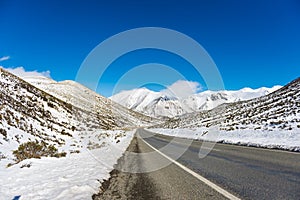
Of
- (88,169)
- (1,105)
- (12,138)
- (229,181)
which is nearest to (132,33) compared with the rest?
(1,105)

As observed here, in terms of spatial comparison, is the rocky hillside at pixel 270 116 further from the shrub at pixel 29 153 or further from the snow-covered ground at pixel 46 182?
the snow-covered ground at pixel 46 182

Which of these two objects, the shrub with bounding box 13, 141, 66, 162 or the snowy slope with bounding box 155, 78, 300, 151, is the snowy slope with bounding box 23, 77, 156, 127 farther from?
the shrub with bounding box 13, 141, 66, 162

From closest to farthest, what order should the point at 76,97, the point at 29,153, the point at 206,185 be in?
the point at 206,185
the point at 29,153
the point at 76,97

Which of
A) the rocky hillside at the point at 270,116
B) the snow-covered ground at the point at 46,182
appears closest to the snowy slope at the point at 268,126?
the rocky hillside at the point at 270,116

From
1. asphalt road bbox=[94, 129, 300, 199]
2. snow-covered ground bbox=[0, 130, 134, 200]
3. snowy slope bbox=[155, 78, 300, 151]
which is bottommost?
snow-covered ground bbox=[0, 130, 134, 200]

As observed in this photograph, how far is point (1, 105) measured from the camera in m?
20.2

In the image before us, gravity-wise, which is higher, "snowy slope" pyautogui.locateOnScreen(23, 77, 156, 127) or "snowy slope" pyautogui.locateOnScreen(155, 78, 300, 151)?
"snowy slope" pyautogui.locateOnScreen(23, 77, 156, 127)

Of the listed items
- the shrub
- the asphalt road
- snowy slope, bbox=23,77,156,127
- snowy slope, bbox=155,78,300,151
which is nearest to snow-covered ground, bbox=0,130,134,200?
the asphalt road

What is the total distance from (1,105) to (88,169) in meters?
15.6

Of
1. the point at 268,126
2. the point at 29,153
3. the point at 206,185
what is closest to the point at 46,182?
the point at 206,185

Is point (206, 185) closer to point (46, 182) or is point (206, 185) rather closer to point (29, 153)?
point (46, 182)

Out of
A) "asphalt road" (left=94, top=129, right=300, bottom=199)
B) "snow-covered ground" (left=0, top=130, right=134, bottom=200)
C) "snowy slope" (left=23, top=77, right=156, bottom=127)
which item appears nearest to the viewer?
"asphalt road" (left=94, top=129, right=300, bottom=199)

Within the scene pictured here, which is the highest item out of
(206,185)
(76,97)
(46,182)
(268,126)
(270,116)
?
(76,97)

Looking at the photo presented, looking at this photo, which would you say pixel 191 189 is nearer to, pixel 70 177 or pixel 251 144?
pixel 70 177
